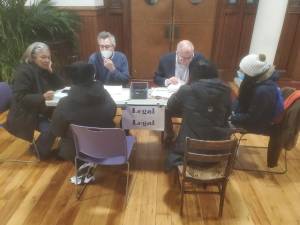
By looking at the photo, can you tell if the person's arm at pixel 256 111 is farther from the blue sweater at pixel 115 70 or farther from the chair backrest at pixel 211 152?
the blue sweater at pixel 115 70

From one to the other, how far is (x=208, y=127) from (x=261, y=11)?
2.76 metres

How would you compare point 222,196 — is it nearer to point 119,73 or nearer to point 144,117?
point 144,117

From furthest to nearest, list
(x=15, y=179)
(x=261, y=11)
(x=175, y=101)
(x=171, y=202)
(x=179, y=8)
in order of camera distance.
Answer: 1. (x=179, y=8)
2. (x=261, y=11)
3. (x=15, y=179)
4. (x=171, y=202)
5. (x=175, y=101)

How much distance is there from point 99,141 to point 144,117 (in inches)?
20.9

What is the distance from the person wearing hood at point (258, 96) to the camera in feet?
6.88

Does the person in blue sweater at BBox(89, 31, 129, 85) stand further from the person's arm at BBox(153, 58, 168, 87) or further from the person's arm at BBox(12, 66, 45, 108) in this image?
the person's arm at BBox(12, 66, 45, 108)

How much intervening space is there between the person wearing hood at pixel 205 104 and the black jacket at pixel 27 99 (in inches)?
49.8

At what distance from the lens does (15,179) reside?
2342mm

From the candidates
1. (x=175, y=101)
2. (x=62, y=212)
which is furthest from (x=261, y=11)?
(x=62, y=212)

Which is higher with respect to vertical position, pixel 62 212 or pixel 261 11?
pixel 261 11

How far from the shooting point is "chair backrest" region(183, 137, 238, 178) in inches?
65.9

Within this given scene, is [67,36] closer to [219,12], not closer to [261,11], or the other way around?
[219,12]

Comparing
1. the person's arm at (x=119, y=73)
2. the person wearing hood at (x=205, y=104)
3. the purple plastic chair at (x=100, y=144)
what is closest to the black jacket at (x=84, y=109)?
the purple plastic chair at (x=100, y=144)

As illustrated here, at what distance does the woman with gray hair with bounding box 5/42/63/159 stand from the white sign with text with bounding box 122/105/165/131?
2.27ft
